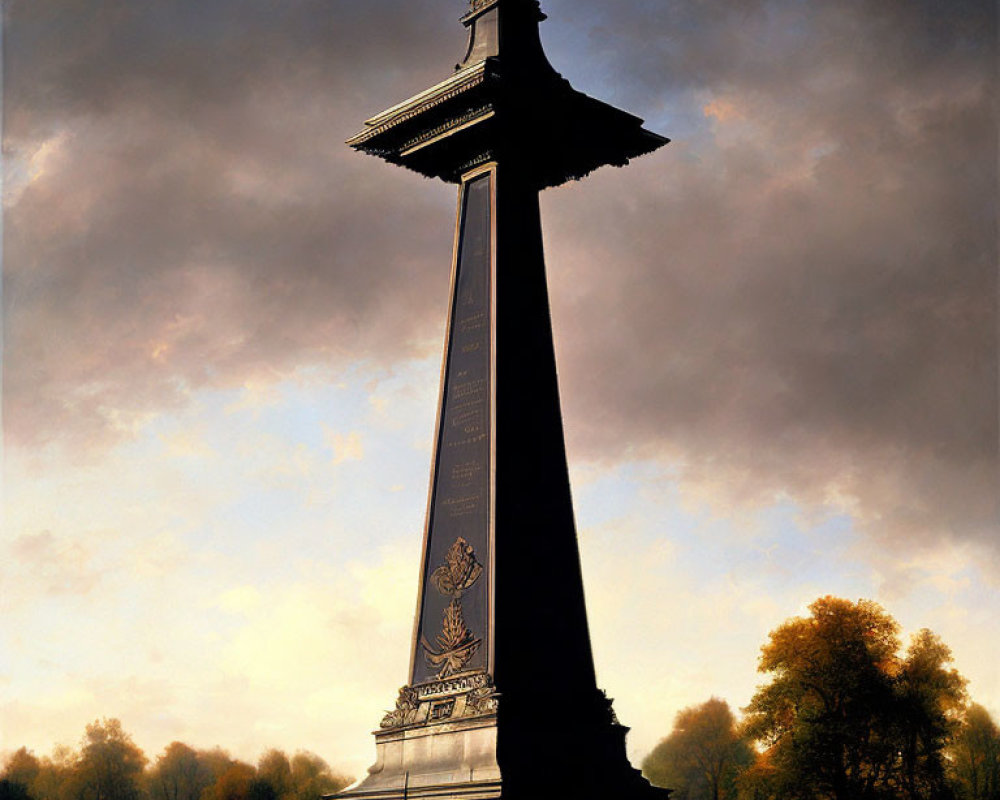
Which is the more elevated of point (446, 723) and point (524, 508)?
point (524, 508)

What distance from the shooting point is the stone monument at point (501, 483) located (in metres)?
19.2

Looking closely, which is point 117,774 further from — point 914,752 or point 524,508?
point 524,508

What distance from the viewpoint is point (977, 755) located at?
50.8 meters

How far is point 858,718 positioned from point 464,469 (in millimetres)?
27036

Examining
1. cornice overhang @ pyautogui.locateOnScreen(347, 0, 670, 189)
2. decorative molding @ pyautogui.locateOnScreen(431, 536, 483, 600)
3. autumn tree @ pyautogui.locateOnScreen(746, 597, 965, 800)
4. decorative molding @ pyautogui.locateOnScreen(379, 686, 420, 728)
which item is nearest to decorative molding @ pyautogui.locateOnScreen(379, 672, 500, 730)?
decorative molding @ pyautogui.locateOnScreen(379, 686, 420, 728)

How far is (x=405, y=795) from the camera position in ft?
63.3

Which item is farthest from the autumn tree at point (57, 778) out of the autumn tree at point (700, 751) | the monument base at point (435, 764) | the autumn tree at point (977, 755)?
the monument base at point (435, 764)

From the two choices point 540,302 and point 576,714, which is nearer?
point 576,714

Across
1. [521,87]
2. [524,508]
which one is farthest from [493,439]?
[521,87]

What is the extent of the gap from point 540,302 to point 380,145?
3941 mm

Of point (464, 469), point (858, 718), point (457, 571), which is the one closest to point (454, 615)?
point (457, 571)

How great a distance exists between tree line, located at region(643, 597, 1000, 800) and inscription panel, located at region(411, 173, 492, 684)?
25.3 metres

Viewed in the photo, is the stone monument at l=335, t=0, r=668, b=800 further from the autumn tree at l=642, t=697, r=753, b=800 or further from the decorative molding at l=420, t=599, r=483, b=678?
the autumn tree at l=642, t=697, r=753, b=800

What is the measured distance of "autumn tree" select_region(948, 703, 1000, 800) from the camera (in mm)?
47406
